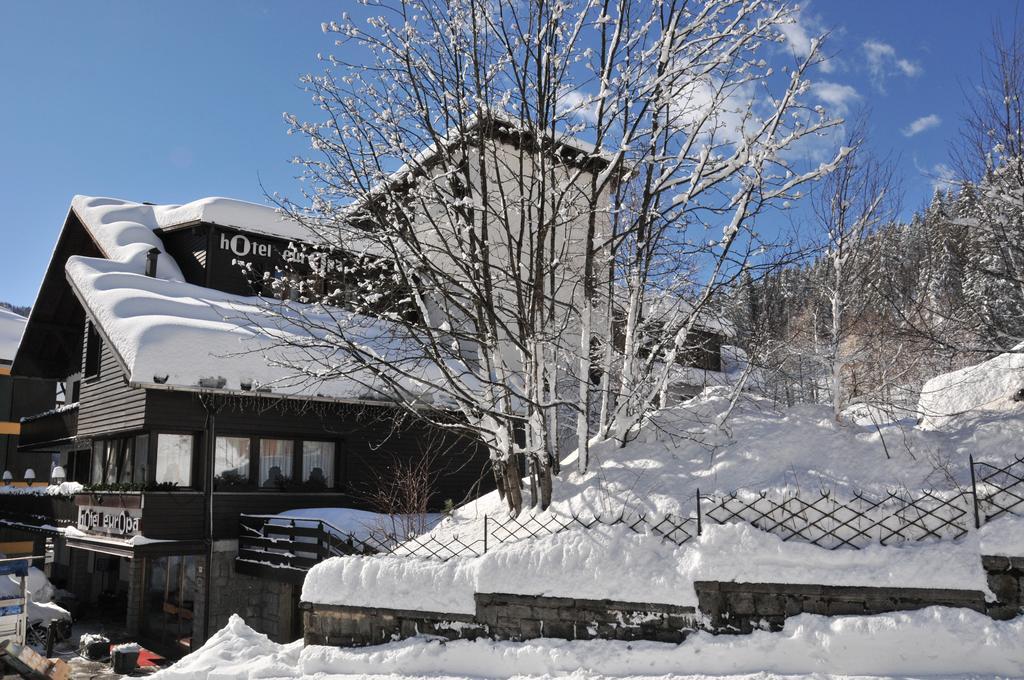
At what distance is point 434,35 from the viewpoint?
37.2 ft

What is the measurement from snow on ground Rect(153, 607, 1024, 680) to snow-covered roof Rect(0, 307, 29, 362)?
1451 inches

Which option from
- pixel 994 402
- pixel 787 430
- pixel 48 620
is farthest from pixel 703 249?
pixel 48 620

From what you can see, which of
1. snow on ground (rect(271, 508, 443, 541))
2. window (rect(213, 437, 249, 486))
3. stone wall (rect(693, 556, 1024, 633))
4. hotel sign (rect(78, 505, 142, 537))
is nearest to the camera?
stone wall (rect(693, 556, 1024, 633))

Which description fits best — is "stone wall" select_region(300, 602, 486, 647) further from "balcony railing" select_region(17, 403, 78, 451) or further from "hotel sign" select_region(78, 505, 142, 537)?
"balcony railing" select_region(17, 403, 78, 451)

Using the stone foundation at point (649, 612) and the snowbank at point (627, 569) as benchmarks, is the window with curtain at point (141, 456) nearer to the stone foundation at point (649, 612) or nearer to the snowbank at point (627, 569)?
the snowbank at point (627, 569)

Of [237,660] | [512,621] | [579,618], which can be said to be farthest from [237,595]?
[579,618]

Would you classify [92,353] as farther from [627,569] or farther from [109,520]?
[627,569]

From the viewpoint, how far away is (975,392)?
11547 millimetres

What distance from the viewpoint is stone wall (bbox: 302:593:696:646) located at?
8531 millimetres

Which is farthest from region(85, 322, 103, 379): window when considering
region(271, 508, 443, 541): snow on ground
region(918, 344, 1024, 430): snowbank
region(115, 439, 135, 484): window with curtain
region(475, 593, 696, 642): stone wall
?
region(918, 344, 1024, 430): snowbank

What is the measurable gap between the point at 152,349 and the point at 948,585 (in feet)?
48.5

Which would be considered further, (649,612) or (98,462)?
(98,462)

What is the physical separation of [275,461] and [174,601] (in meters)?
4.46

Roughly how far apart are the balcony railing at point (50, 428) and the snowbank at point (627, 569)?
704 inches
